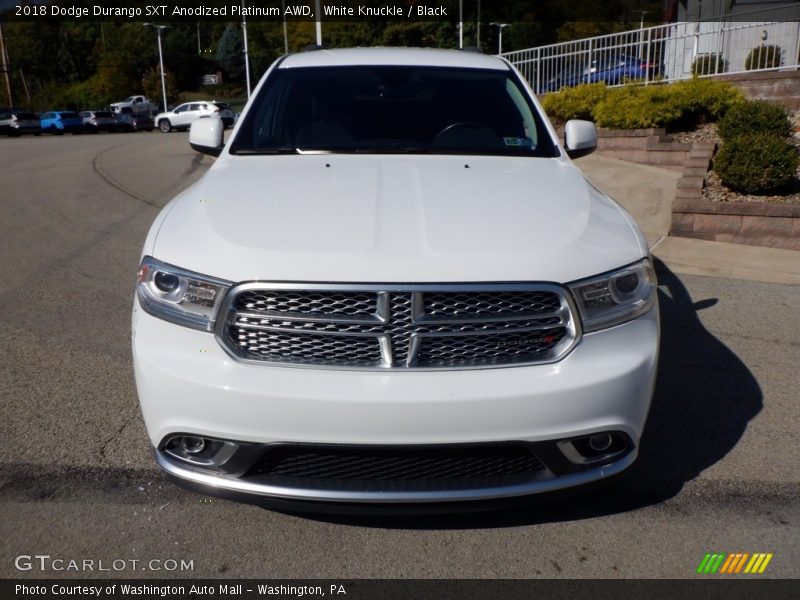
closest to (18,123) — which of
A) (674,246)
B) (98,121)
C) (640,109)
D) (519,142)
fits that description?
(98,121)

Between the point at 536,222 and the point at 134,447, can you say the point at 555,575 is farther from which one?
the point at 134,447

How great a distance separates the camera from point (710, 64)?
14.2 m

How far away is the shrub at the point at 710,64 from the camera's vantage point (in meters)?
14.0

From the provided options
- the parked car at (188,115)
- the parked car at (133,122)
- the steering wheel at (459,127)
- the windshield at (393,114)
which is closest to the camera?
the windshield at (393,114)

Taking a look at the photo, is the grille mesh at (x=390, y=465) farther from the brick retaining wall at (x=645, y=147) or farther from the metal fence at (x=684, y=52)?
the metal fence at (x=684, y=52)

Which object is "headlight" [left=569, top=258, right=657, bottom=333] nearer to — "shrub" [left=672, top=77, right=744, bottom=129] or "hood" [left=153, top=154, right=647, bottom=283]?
"hood" [left=153, top=154, right=647, bottom=283]

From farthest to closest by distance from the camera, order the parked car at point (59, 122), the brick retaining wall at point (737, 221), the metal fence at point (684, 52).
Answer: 1. the parked car at point (59, 122)
2. the metal fence at point (684, 52)
3. the brick retaining wall at point (737, 221)

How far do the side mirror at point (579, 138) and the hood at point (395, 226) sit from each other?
0.78 m

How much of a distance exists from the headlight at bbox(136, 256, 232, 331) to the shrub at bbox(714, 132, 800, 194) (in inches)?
268

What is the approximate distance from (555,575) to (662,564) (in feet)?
1.30

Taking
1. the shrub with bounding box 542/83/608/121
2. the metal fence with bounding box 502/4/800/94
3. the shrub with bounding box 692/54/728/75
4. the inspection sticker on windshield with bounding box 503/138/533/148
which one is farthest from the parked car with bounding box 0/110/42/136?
the inspection sticker on windshield with bounding box 503/138/533/148

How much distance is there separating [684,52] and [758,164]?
7398 millimetres

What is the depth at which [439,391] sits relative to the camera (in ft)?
8.20

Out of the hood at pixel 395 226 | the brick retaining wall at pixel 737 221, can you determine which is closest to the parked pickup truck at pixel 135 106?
the brick retaining wall at pixel 737 221
